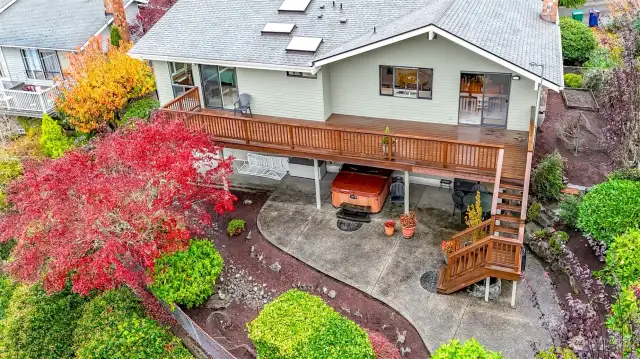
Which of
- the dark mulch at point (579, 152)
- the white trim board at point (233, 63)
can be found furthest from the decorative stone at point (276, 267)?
the dark mulch at point (579, 152)

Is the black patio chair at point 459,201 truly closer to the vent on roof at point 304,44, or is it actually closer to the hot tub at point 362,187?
the hot tub at point 362,187

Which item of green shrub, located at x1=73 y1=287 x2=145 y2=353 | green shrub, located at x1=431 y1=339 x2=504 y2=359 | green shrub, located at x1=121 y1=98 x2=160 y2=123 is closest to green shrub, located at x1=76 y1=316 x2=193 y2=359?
green shrub, located at x1=73 y1=287 x2=145 y2=353

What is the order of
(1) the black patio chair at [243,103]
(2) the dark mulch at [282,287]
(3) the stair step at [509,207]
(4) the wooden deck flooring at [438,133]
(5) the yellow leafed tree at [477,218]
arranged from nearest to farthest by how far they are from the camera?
1. (2) the dark mulch at [282,287]
2. (3) the stair step at [509,207]
3. (5) the yellow leafed tree at [477,218]
4. (4) the wooden deck flooring at [438,133]
5. (1) the black patio chair at [243,103]

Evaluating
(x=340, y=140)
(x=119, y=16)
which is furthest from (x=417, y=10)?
(x=119, y=16)

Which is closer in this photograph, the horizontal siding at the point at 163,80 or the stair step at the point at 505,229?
the stair step at the point at 505,229

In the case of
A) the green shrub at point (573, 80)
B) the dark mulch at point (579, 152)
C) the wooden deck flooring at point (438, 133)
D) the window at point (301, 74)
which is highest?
the window at point (301, 74)

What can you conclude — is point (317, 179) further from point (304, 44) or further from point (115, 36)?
point (115, 36)

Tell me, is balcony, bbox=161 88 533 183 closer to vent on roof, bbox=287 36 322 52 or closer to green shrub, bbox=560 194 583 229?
green shrub, bbox=560 194 583 229
